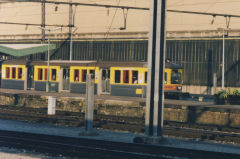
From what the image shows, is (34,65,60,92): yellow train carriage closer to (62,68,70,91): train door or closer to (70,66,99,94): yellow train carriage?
(62,68,70,91): train door

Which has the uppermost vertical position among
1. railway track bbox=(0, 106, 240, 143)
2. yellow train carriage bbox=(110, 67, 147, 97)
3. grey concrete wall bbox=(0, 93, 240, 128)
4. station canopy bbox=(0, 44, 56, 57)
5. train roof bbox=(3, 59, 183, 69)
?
→ station canopy bbox=(0, 44, 56, 57)

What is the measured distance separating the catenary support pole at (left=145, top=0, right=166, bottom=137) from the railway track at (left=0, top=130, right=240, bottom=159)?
138 centimetres

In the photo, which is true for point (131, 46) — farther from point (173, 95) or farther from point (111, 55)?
point (173, 95)

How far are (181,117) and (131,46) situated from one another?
27.6 meters

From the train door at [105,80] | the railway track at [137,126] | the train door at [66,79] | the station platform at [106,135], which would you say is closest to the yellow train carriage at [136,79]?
the train door at [105,80]

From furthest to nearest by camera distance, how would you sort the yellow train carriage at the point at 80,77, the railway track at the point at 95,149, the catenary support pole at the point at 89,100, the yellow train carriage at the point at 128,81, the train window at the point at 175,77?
the yellow train carriage at the point at 80,77
the train window at the point at 175,77
the yellow train carriage at the point at 128,81
the catenary support pole at the point at 89,100
the railway track at the point at 95,149

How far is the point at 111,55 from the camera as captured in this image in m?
57.3

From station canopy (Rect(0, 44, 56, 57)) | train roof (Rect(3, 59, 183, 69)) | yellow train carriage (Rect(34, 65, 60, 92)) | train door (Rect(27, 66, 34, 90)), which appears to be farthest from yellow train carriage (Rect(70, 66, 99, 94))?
station canopy (Rect(0, 44, 56, 57))

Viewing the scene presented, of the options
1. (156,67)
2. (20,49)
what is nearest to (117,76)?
(20,49)

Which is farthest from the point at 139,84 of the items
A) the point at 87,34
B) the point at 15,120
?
the point at 87,34

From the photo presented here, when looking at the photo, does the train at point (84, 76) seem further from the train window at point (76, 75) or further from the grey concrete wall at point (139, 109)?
the grey concrete wall at point (139, 109)

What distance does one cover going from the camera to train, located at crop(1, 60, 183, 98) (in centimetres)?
3691

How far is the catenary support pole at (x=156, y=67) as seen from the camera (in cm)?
1839

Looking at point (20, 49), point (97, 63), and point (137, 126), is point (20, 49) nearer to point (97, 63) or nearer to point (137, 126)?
point (97, 63)
